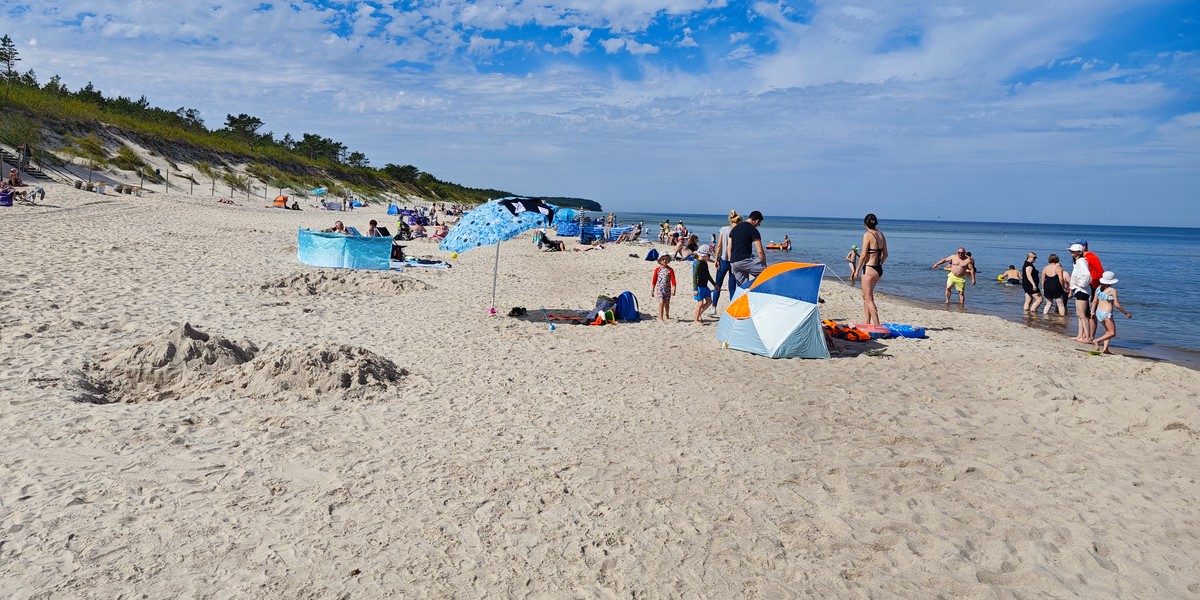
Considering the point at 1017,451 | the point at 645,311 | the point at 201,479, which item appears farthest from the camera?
the point at 645,311

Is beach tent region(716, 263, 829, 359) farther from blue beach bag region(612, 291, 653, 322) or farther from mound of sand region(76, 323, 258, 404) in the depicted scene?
mound of sand region(76, 323, 258, 404)

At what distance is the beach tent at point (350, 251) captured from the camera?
14.3 metres

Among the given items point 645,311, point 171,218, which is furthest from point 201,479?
point 171,218

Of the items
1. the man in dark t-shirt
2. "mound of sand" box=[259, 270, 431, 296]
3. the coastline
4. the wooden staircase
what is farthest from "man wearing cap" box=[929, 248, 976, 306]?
the wooden staircase

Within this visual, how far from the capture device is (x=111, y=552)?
3465 mm

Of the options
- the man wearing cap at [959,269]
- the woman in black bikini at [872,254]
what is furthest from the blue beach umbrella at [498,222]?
the man wearing cap at [959,269]

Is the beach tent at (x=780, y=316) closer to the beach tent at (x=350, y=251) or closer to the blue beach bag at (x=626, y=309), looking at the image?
the blue beach bag at (x=626, y=309)

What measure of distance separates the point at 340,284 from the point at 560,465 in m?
8.34

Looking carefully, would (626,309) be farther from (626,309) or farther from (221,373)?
(221,373)

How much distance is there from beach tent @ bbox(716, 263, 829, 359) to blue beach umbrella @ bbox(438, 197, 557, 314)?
119 inches

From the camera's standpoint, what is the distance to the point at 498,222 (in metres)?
9.58

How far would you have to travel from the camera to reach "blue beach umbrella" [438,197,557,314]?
375 inches

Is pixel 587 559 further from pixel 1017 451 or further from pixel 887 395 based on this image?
pixel 887 395

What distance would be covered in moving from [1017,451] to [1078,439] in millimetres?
759
